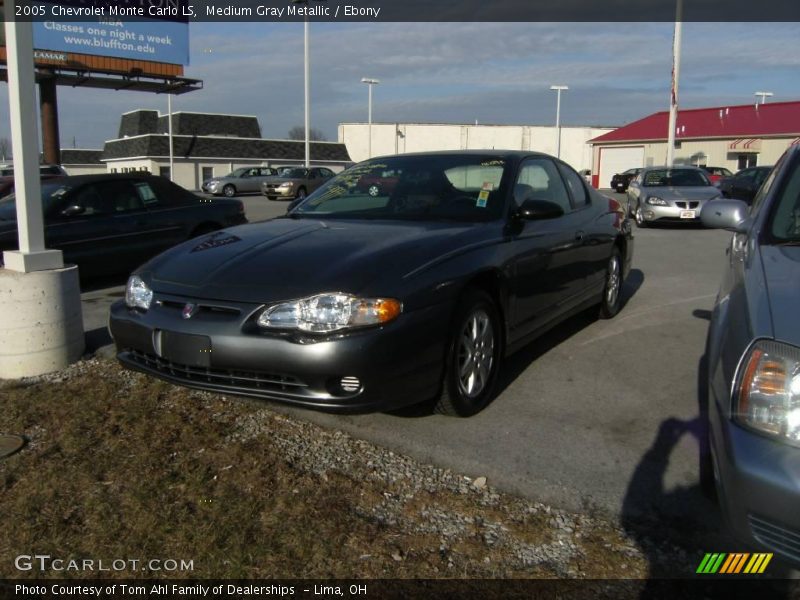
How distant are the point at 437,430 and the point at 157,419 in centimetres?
156

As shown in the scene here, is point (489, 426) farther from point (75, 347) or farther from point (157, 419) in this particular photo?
point (75, 347)

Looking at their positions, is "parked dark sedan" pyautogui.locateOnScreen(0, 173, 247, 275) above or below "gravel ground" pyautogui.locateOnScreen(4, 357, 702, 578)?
above

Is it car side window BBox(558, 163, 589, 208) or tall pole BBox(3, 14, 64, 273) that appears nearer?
tall pole BBox(3, 14, 64, 273)

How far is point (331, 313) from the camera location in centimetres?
313

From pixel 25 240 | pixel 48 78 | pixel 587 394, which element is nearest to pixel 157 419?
pixel 25 240

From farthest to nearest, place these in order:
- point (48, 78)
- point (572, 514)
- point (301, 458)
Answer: point (48, 78) → point (301, 458) → point (572, 514)

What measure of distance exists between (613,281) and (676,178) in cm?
1069

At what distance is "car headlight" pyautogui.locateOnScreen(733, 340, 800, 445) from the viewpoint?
81.6 inches

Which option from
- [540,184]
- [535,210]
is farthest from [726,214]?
[540,184]

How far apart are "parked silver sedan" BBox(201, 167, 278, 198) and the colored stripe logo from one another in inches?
1349

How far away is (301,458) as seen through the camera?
11.1 feet

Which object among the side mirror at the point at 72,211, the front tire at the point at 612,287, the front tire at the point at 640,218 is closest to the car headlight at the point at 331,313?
the front tire at the point at 612,287

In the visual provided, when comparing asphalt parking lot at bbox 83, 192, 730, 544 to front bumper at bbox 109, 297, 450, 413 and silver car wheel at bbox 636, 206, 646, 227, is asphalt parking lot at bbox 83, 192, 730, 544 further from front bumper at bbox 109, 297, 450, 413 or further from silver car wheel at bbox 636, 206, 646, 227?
silver car wheel at bbox 636, 206, 646, 227

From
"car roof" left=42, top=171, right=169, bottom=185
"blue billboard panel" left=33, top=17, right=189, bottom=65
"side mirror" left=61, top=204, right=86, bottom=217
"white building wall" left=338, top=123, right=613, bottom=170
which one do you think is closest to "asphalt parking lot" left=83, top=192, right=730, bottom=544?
"side mirror" left=61, top=204, right=86, bottom=217
